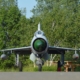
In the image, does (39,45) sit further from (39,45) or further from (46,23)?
(46,23)

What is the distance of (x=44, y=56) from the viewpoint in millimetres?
19625

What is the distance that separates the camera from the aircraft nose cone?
58.6 ft

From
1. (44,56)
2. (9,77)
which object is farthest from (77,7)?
(9,77)

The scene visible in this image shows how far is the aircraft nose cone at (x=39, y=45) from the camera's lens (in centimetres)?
1788

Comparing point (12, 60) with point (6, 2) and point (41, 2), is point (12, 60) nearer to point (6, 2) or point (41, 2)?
point (41, 2)

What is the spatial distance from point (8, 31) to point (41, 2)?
6753 mm

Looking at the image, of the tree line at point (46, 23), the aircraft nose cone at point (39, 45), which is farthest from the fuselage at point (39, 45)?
the tree line at point (46, 23)

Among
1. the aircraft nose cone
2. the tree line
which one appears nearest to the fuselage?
the aircraft nose cone

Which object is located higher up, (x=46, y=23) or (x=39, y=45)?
(x=46, y=23)

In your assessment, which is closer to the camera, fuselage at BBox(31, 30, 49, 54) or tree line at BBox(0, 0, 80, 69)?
fuselage at BBox(31, 30, 49, 54)

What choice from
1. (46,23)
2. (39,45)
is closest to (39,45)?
(39,45)

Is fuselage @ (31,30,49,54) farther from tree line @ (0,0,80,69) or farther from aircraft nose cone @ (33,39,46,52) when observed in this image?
tree line @ (0,0,80,69)

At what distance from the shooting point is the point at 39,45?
1780cm

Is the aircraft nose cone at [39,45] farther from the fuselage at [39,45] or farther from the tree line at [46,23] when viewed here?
the tree line at [46,23]
